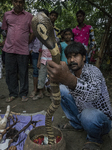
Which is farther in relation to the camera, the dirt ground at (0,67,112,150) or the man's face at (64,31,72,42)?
the man's face at (64,31,72,42)

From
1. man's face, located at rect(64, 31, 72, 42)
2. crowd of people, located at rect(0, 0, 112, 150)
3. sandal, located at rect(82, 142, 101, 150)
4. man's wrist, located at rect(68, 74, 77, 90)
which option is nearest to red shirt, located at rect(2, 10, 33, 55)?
crowd of people, located at rect(0, 0, 112, 150)

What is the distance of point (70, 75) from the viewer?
4.43ft

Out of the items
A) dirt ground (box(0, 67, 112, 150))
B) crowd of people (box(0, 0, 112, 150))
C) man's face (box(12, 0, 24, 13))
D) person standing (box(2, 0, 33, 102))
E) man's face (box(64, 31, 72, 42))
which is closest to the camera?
crowd of people (box(0, 0, 112, 150))

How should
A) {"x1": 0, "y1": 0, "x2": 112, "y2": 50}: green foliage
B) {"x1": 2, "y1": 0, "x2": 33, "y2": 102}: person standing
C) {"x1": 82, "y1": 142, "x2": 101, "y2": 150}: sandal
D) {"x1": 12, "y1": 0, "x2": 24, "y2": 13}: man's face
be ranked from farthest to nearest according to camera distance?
{"x1": 2, "y1": 0, "x2": 33, "y2": 102}: person standing < {"x1": 12, "y1": 0, "x2": 24, "y2": 13}: man's face < {"x1": 0, "y1": 0, "x2": 112, "y2": 50}: green foliage < {"x1": 82, "y1": 142, "x2": 101, "y2": 150}: sandal

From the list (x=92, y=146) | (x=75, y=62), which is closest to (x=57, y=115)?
(x=92, y=146)

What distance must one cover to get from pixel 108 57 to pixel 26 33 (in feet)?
13.3

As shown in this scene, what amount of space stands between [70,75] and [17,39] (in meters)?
2.28

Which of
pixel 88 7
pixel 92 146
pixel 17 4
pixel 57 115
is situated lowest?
pixel 57 115

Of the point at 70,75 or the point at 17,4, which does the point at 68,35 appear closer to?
the point at 17,4

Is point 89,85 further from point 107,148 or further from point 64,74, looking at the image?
point 107,148

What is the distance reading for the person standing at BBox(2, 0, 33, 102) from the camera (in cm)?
325

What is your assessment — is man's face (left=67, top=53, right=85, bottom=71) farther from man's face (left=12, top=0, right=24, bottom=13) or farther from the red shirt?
man's face (left=12, top=0, right=24, bottom=13)

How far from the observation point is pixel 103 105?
188 cm

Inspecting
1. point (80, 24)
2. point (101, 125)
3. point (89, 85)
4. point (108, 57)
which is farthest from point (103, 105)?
Answer: point (108, 57)
